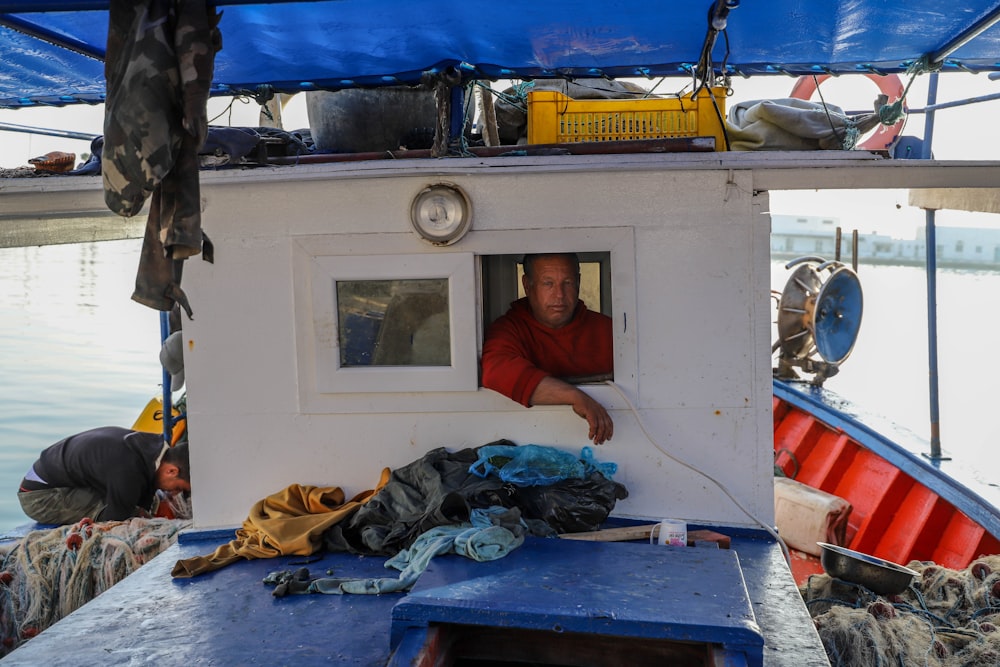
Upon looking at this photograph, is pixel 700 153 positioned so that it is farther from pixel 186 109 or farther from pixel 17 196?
pixel 17 196

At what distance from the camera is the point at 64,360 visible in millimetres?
19750

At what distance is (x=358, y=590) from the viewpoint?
332 cm

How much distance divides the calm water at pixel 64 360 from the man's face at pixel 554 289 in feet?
12.3

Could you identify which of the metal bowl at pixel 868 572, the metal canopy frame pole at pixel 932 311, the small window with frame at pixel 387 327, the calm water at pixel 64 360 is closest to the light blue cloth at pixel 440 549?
the small window with frame at pixel 387 327

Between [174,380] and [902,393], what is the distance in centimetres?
1910

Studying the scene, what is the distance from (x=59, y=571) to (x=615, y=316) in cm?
325

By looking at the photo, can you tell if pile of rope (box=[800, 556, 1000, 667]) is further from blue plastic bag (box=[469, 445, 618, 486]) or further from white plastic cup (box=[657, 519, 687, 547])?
blue plastic bag (box=[469, 445, 618, 486])

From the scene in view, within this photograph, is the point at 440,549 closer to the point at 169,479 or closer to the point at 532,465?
the point at 532,465

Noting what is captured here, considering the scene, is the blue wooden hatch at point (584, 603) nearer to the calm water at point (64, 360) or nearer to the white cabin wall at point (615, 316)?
the white cabin wall at point (615, 316)

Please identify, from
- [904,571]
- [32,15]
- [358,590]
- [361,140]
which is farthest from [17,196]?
[904,571]

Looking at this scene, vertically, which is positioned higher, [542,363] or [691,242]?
[691,242]

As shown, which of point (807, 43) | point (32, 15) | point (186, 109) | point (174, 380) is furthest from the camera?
point (174, 380)

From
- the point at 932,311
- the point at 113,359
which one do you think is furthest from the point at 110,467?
the point at 113,359

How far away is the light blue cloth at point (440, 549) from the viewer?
10.5ft
